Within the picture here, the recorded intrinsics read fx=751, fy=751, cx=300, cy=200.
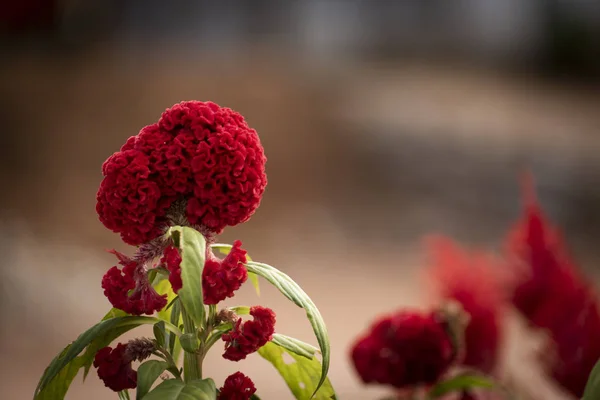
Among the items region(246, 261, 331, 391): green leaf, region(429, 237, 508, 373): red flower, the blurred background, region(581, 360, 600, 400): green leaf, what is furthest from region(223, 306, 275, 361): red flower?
the blurred background

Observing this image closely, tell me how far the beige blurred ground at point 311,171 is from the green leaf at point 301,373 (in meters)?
1.11

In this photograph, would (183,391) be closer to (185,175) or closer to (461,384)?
(185,175)

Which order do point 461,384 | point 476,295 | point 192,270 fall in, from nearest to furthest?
point 192,270, point 461,384, point 476,295

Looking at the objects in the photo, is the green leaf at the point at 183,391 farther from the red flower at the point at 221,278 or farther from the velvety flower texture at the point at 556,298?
the velvety flower texture at the point at 556,298

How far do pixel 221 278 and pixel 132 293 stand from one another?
2.2 inches

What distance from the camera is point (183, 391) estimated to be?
1.33ft

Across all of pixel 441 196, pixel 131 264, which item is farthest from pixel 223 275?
pixel 441 196

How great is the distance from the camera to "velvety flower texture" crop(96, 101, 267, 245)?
42cm

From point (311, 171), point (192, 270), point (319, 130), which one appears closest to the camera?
point (192, 270)

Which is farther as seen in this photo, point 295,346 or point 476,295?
point 476,295

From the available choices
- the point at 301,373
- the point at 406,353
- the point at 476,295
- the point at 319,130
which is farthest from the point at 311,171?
the point at 301,373

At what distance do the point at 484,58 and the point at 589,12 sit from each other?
0.50 meters

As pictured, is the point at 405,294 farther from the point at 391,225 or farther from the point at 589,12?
the point at 589,12

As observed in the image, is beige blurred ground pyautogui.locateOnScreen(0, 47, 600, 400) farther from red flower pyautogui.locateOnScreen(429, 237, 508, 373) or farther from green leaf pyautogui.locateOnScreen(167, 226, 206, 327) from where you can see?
green leaf pyautogui.locateOnScreen(167, 226, 206, 327)
